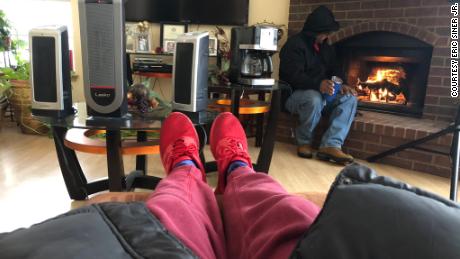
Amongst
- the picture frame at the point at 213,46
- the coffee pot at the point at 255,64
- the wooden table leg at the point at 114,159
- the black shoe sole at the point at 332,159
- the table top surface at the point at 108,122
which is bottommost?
the black shoe sole at the point at 332,159

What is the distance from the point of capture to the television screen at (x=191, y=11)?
2.80 meters

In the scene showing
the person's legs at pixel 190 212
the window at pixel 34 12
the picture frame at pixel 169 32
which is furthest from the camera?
Result: the window at pixel 34 12

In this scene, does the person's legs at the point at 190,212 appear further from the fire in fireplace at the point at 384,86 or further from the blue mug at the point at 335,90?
the fire in fireplace at the point at 384,86

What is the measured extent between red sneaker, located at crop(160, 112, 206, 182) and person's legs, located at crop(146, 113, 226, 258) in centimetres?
3

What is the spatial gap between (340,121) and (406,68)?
0.71 m

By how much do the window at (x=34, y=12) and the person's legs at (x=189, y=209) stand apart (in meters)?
2.92

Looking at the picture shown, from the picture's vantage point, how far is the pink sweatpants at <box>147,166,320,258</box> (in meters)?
0.45

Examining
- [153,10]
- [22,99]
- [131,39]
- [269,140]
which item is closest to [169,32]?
[153,10]

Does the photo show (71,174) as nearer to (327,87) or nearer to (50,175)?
(50,175)

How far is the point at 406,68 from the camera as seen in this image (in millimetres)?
2314

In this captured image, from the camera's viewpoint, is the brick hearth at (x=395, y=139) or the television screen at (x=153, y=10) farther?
the television screen at (x=153, y=10)

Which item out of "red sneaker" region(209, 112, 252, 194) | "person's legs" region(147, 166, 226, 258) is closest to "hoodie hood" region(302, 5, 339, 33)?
"red sneaker" region(209, 112, 252, 194)

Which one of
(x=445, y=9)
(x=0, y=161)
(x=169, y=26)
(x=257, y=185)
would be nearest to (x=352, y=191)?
(x=257, y=185)

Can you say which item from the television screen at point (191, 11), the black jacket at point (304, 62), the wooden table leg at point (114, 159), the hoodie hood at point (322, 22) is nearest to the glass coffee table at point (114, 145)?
the wooden table leg at point (114, 159)
